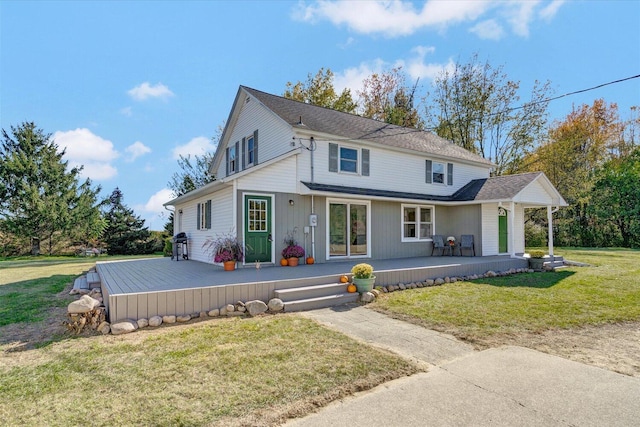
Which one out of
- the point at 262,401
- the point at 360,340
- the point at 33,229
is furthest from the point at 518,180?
the point at 33,229

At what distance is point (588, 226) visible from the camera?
2453 cm

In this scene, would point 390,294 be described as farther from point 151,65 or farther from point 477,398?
point 151,65

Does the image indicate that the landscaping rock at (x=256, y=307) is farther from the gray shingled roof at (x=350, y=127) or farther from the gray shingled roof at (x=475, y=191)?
the gray shingled roof at (x=350, y=127)

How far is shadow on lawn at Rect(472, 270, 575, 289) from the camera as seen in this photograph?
905cm

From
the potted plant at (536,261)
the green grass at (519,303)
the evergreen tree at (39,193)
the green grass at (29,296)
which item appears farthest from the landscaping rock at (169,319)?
the evergreen tree at (39,193)

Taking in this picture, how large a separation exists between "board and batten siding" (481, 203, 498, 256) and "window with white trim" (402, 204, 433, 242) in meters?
2.05

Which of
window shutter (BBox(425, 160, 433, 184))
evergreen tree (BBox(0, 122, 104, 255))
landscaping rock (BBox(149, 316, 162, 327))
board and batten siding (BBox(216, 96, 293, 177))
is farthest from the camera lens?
evergreen tree (BBox(0, 122, 104, 255))

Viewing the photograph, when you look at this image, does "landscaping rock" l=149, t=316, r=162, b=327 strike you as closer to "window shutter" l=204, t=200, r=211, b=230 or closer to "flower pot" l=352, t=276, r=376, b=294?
"flower pot" l=352, t=276, r=376, b=294

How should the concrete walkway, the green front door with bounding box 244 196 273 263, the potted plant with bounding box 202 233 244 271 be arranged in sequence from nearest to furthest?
the concrete walkway, the potted plant with bounding box 202 233 244 271, the green front door with bounding box 244 196 273 263

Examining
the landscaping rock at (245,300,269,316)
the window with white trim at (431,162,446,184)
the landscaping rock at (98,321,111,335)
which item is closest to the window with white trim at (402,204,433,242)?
the window with white trim at (431,162,446,184)

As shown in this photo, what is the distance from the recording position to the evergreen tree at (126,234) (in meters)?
24.6

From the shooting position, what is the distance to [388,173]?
43.9 feet

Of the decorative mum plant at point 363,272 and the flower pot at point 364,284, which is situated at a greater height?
the decorative mum plant at point 363,272

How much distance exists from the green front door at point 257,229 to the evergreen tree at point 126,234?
18.1m
